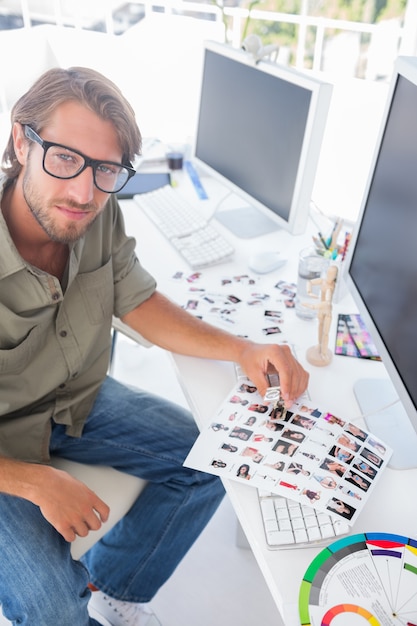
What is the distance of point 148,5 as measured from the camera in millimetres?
4375

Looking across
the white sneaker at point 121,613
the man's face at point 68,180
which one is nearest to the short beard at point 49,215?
the man's face at point 68,180

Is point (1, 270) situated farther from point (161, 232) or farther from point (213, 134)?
point (213, 134)

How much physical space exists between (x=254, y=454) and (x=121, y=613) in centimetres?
74

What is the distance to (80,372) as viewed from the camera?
130cm

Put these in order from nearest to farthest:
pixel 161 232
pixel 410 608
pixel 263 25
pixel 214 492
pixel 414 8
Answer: pixel 410 608
pixel 214 492
pixel 161 232
pixel 414 8
pixel 263 25

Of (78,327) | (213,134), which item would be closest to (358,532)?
(78,327)

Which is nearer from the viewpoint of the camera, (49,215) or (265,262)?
(49,215)

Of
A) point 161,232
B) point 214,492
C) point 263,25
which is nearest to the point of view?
point 214,492

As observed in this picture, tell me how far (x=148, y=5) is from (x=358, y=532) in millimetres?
4498

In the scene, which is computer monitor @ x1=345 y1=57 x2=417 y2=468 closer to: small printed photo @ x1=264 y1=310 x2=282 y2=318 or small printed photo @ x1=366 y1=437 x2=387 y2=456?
small printed photo @ x1=366 y1=437 x2=387 y2=456

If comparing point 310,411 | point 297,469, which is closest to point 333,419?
point 310,411

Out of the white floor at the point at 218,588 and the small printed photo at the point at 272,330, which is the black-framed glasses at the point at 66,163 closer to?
the small printed photo at the point at 272,330

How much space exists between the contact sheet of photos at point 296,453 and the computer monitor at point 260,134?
0.62m

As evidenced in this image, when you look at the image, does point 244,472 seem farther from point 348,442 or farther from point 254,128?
point 254,128
